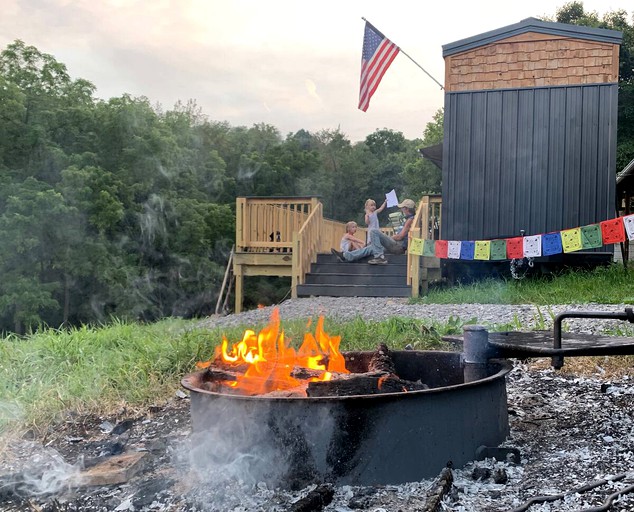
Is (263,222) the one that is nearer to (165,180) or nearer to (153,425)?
(153,425)

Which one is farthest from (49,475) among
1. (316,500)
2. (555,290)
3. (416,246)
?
(416,246)

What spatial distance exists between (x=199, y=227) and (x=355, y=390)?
73.3ft

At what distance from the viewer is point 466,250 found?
39.4 ft

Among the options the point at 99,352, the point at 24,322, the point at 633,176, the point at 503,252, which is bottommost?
the point at 24,322

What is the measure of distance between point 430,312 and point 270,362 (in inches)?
212

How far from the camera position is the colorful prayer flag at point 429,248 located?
38.1 ft

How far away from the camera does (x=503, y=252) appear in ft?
38.7

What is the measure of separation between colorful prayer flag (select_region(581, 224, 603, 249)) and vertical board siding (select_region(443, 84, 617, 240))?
125 cm

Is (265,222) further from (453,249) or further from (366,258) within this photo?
(453,249)

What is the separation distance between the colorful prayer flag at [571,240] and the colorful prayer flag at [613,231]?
0.43 m

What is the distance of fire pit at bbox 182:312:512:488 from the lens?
9.43ft

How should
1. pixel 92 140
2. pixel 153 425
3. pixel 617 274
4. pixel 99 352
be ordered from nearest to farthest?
pixel 153 425 → pixel 99 352 → pixel 617 274 → pixel 92 140

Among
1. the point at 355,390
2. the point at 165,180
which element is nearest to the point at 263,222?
the point at 355,390

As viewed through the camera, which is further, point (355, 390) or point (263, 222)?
point (263, 222)
